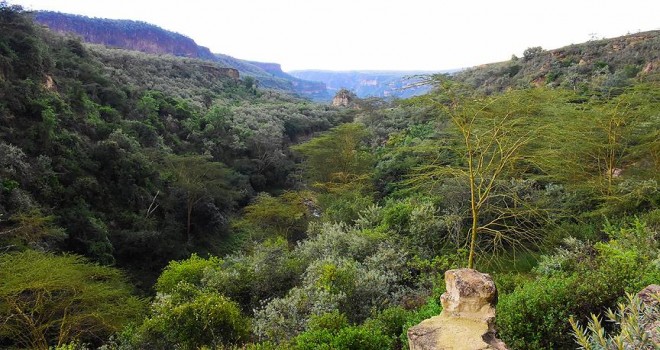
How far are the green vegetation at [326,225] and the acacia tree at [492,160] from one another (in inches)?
2.9

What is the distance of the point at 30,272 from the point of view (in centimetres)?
809

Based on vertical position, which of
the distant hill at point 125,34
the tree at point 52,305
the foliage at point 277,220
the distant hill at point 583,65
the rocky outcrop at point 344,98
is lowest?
the foliage at point 277,220

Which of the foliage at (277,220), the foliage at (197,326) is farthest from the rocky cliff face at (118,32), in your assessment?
the foliage at (197,326)

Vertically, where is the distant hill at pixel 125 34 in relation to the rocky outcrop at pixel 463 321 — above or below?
above

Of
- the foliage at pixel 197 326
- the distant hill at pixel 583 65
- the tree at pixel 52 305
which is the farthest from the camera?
the distant hill at pixel 583 65

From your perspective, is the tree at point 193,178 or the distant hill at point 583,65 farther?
the distant hill at point 583,65

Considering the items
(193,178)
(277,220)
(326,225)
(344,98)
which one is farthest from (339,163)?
(344,98)

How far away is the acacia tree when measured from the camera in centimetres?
673

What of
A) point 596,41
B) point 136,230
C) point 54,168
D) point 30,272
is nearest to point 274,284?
point 30,272

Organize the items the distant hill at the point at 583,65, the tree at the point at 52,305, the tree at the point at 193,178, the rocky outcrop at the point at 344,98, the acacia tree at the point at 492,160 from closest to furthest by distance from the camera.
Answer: the acacia tree at the point at 492,160 < the tree at the point at 52,305 < the tree at the point at 193,178 < the distant hill at the point at 583,65 < the rocky outcrop at the point at 344,98

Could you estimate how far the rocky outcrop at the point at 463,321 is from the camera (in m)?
3.48

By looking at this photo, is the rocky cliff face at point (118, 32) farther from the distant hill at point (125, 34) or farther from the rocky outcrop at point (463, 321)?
the rocky outcrop at point (463, 321)

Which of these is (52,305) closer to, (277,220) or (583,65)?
(277,220)

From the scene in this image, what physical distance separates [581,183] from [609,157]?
110 centimetres
